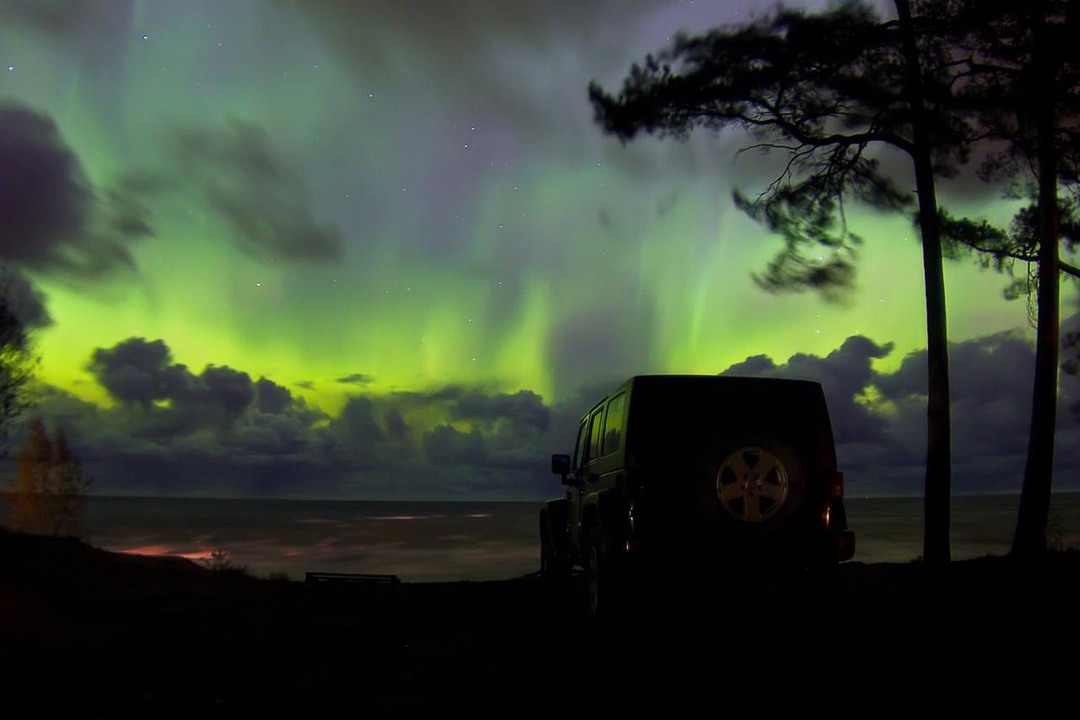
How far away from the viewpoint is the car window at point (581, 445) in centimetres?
1145

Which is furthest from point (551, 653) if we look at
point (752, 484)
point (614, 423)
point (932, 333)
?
point (932, 333)

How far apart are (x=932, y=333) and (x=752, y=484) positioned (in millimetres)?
9382

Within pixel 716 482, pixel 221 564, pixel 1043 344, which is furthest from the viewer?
pixel 221 564

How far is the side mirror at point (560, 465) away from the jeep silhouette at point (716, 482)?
7.23 ft

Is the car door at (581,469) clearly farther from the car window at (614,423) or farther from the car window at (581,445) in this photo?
the car window at (614,423)

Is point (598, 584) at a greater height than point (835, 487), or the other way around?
point (835, 487)

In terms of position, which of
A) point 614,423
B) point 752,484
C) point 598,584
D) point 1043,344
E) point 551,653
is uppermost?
point 1043,344

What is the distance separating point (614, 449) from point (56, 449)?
7835cm

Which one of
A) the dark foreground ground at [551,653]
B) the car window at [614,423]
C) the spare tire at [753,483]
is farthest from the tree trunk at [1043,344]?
the spare tire at [753,483]

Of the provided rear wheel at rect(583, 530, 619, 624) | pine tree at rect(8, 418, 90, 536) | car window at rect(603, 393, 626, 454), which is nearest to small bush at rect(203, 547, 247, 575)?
rear wheel at rect(583, 530, 619, 624)

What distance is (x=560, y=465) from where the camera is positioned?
38.1ft

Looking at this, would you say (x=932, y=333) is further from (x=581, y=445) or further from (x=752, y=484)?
(x=752, y=484)

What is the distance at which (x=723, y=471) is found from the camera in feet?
26.2

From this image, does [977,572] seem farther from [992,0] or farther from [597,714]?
[597,714]
